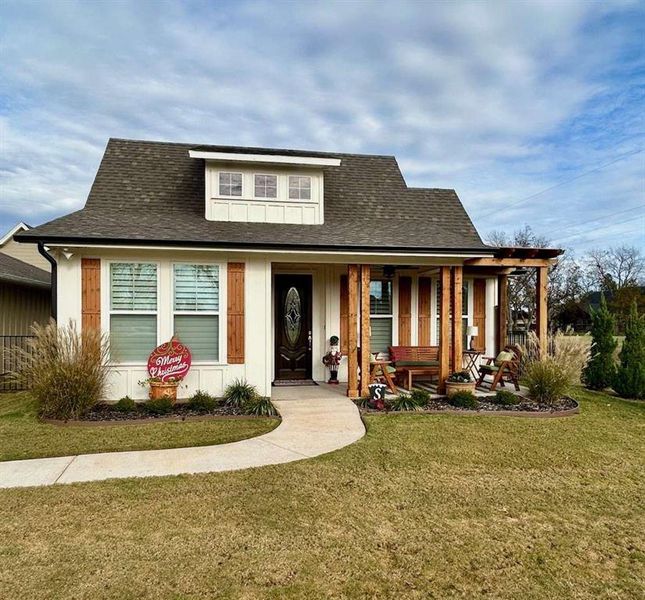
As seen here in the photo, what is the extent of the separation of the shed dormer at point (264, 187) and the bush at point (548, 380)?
5.13 meters

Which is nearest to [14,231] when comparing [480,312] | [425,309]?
[425,309]

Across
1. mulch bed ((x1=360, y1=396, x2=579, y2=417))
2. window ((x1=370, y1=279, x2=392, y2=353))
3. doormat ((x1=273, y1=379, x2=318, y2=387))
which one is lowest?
mulch bed ((x1=360, y1=396, x2=579, y2=417))

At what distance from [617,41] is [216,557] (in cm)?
1353

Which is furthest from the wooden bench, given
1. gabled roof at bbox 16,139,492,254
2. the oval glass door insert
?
gabled roof at bbox 16,139,492,254

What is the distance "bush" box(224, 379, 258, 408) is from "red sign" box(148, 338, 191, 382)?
0.83m

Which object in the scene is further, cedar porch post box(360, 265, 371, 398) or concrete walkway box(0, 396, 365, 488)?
cedar porch post box(360, 265, 371, 398)

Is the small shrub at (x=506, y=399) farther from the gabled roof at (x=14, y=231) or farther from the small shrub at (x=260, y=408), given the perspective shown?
the gabled roof at (x=14, y=231)

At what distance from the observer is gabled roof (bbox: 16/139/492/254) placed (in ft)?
24.2

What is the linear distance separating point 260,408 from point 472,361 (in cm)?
533

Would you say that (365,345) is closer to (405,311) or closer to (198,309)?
(405,311)

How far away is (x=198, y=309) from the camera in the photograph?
7.66m

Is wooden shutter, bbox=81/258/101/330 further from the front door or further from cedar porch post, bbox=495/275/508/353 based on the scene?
cedar porch post, bbox=495/275/508/353

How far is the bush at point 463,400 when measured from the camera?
7266 mm

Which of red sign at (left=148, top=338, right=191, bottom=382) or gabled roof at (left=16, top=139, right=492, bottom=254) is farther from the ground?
gabled roof at (left=16, top=139, right=492, bottom=254)
